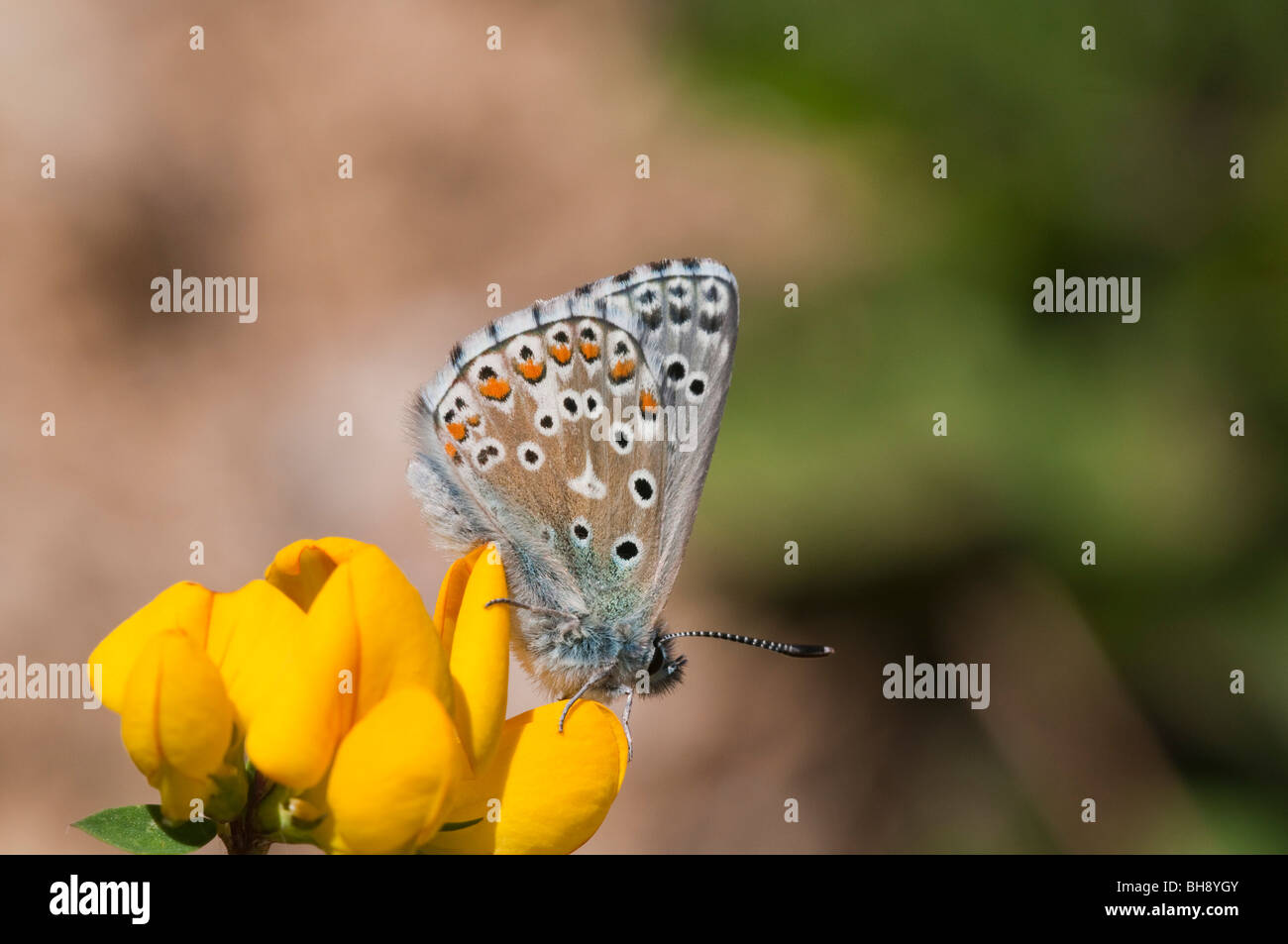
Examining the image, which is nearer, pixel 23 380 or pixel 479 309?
pixel 23 380

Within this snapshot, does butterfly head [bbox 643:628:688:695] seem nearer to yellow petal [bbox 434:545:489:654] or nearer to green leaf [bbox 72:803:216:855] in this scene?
yellow petal [bbox 434:545:489:654]

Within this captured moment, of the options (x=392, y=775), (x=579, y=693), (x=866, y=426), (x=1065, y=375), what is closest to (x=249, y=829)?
(x=392, y=775)

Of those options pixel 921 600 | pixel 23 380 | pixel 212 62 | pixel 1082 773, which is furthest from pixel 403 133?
pixel 1082 773

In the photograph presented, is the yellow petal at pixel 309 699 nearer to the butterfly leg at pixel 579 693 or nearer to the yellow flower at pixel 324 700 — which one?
the yellow flower at pixel 324 700

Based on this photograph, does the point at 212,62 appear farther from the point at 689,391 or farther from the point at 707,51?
the point at 689,391

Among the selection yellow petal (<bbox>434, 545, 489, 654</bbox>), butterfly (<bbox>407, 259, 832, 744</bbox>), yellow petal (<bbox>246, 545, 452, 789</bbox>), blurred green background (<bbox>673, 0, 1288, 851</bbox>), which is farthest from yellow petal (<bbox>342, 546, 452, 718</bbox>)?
blurred green background (<bbox>673, 0, 1288, 851</bbox>)

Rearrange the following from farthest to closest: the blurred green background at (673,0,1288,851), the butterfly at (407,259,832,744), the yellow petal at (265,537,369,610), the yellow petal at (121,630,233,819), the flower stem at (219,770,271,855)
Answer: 1. the blurred green background at (673,0,1288,851)
2. the butterfly at (407,259,832,744)
3. the yellow petal at (265,537,369,610)
4. the flower stem at (219,770,271,855)
5. the yellow petal at (121,630,233,819)
